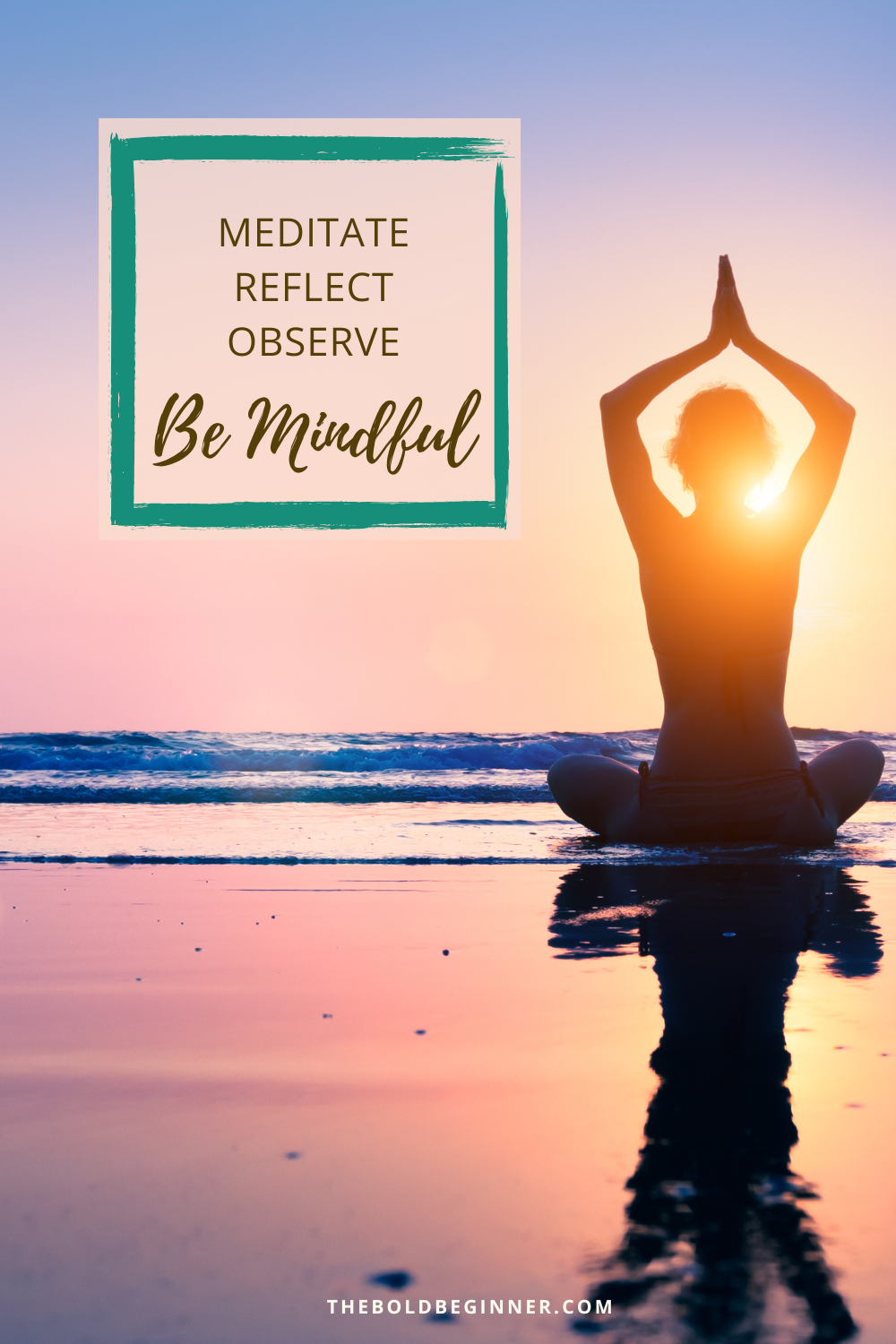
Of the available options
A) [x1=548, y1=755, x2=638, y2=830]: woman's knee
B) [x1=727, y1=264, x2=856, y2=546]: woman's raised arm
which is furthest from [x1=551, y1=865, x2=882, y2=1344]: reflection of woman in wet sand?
[x1=727, y1=264, x2=856, y2=546]: woman's raised arm

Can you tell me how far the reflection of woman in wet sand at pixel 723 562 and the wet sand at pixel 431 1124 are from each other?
4.32 feet

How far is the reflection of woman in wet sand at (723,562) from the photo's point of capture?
13.7 feet

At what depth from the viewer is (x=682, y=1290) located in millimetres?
1047

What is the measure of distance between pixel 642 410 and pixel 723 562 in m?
0.64

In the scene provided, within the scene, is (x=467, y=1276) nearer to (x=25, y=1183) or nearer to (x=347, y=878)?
(x=25, y=1183)

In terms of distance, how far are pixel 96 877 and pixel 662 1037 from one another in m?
2.96

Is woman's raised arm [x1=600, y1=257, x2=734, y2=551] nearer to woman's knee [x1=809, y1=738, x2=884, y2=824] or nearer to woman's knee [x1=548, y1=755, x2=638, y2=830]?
woman's knee [x1=548, y1=755, x2=638, y2=830]

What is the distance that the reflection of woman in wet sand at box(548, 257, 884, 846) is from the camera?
13.7ft

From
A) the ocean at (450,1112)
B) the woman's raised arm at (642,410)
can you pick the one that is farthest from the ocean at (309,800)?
the woman's raised arm at (642,410)

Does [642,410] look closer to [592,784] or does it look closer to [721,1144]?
[592,784]

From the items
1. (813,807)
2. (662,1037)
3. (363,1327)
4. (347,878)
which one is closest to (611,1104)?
(662,1037)

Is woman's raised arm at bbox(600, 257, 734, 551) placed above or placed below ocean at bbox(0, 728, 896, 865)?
above

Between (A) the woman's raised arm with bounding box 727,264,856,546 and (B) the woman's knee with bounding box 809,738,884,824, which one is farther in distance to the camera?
(B) the woman's knee with bounding box 809,738,884,824

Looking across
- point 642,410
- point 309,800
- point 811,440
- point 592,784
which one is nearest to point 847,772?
point 592,784
